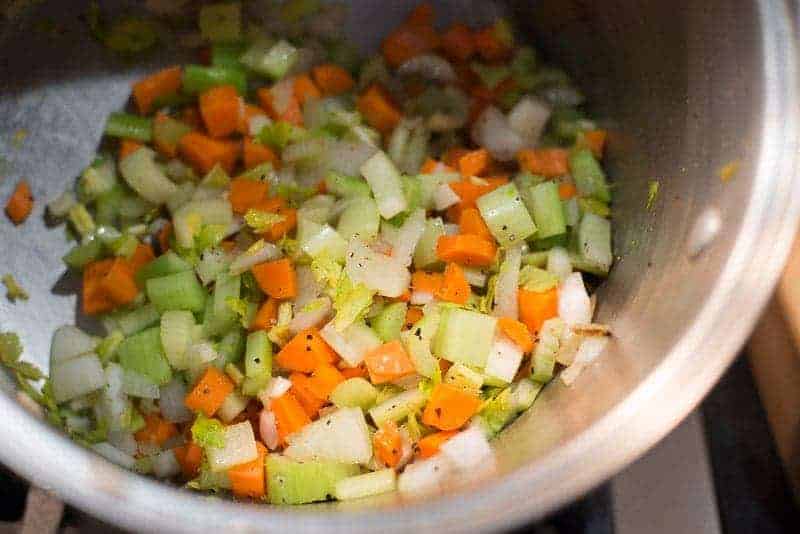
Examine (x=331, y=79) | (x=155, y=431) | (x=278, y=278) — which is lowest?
(x=155, y=431)

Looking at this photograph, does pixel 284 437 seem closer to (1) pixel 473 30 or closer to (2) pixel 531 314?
(2) pixel 531 314

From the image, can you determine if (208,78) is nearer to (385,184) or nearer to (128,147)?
(128,147)

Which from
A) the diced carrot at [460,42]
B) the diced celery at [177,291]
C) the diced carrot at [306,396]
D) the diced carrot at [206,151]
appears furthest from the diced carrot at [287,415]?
the diced carrot at [460,42]

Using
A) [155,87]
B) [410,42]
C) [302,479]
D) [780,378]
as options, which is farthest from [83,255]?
Answer: [780,378]

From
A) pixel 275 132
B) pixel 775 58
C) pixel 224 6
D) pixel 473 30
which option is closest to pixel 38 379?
pixel 275 132

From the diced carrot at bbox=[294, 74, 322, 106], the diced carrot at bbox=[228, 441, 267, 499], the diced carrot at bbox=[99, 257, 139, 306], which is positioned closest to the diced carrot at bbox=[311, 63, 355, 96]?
the diced carrot at bbox=[294, 74, 322, 106]

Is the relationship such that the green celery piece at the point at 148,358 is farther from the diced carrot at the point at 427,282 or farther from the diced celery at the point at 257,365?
the diced carrot at the point at 427,282

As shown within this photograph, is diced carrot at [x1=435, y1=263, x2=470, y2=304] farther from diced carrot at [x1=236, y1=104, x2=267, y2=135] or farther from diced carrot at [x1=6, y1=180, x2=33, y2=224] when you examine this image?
diced carrot at [x1=6, y1=180, x2=33, y2=224]
